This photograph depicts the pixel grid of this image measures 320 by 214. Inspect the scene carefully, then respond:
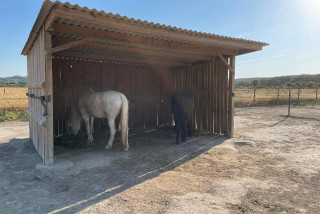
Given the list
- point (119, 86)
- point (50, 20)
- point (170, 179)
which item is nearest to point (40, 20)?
point (50, 20)

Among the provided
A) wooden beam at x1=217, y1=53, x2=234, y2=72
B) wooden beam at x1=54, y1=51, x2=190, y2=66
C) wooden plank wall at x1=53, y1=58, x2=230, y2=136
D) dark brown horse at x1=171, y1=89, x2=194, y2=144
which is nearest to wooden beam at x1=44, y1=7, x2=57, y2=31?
wooden beam at x1=54, y1=51, x2=190, y2=66

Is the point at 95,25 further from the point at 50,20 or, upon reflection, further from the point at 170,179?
the point at 170,179

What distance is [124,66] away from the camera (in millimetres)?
9039

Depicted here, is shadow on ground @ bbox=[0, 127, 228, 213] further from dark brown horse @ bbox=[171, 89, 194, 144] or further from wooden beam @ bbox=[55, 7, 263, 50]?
wooden beam @ bbox=[55, 7, 263, 50]

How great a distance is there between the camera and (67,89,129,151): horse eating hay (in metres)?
5.71

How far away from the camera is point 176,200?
317cm

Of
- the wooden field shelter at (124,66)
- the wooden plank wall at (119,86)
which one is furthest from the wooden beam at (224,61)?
the wooden plank wall at (119,86)

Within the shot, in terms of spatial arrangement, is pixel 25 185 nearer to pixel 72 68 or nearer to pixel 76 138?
pixel 76 138

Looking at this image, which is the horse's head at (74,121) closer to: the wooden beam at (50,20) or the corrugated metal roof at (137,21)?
the wooden beam at (50,20)

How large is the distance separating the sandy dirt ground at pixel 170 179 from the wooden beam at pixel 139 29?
2791 mm

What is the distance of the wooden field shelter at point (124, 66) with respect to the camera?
4.49m

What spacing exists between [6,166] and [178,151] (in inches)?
149

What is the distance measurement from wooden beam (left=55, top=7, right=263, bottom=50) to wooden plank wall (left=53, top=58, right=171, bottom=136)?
3.41 m

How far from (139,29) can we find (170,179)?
3.05m
